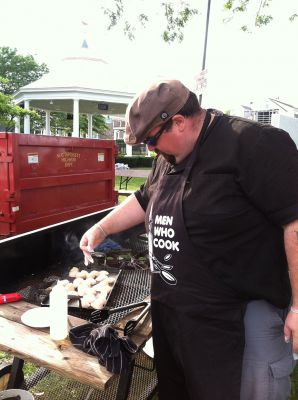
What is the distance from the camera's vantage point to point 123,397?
1.78 metres

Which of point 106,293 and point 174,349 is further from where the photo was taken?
point 106,293

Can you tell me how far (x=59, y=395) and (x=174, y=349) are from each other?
5.52ft

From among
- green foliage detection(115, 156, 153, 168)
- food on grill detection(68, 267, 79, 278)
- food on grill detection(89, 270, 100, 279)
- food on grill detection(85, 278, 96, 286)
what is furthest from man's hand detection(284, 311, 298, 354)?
green foliage detection(115, 156, 153, 168)

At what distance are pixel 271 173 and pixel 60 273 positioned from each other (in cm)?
214

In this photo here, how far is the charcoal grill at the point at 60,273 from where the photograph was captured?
2.47 m

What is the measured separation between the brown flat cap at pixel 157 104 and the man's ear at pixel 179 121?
0.08ft

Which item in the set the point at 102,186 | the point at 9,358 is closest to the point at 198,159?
the point at 9,358

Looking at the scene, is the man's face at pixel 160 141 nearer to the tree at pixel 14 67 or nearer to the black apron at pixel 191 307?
the black apron at pixel 191 307

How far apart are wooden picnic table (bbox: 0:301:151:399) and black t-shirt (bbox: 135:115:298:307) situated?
65 centimetres

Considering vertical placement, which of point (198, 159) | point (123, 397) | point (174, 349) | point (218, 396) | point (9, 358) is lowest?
point (9, 358)

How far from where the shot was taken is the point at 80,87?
15.2 m

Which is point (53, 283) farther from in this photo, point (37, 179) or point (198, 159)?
point (37, 179)

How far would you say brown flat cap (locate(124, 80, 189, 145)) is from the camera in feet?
4.58

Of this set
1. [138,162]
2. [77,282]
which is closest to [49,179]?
[77,282]
